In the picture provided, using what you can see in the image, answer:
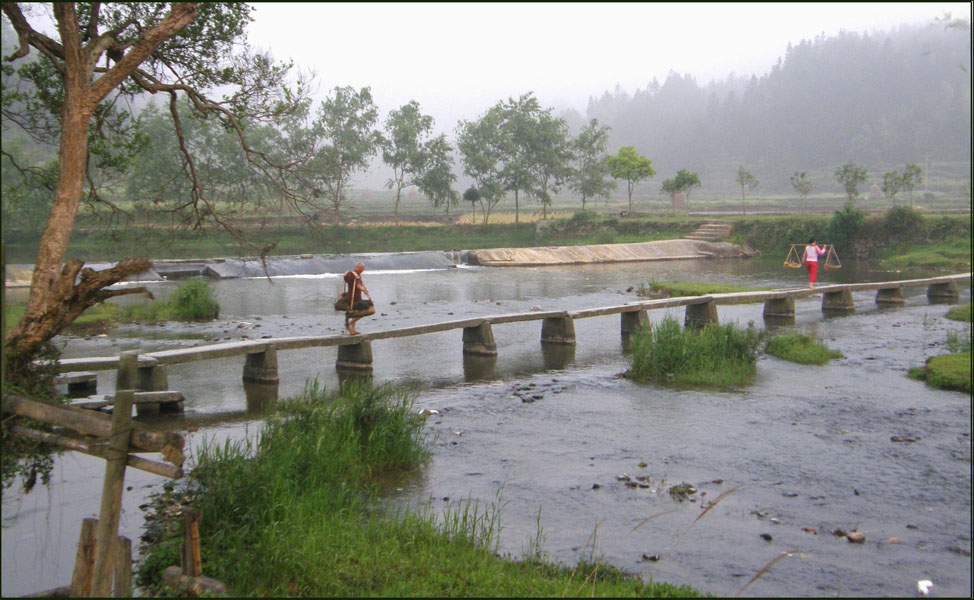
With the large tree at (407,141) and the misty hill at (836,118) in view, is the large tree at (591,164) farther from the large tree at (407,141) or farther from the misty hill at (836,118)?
the misty hill at (836,118)

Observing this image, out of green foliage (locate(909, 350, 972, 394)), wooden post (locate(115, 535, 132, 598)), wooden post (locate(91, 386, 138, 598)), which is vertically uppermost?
wooden post (locate(91, 386, 138, 598))

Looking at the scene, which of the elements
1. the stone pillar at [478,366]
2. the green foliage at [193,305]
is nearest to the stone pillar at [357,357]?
the stone pillar at [478,366]

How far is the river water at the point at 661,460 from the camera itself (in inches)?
272

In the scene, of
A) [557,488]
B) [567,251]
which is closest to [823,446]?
[557,488]

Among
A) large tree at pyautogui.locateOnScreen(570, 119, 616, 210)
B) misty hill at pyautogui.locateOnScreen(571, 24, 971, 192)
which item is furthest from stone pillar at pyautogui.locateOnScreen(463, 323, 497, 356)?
misty hill at pyautogui.locateOnScreen(571, 24, 971, 192)

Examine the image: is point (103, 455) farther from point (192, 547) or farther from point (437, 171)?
point (437, 171)

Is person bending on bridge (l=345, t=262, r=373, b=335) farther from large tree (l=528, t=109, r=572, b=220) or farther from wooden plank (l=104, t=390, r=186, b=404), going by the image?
large tree (l=528, t=109, r=572, b=220)

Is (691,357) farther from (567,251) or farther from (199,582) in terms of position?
(567,251)

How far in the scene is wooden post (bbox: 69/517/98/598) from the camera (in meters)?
5.30

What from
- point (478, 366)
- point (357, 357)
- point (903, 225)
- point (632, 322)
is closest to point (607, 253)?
point (903, 225)

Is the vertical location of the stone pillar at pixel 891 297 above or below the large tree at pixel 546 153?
below

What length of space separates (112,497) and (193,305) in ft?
58.9

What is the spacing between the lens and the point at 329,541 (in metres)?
6.47

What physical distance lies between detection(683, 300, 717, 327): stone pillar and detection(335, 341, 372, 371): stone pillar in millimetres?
8328
